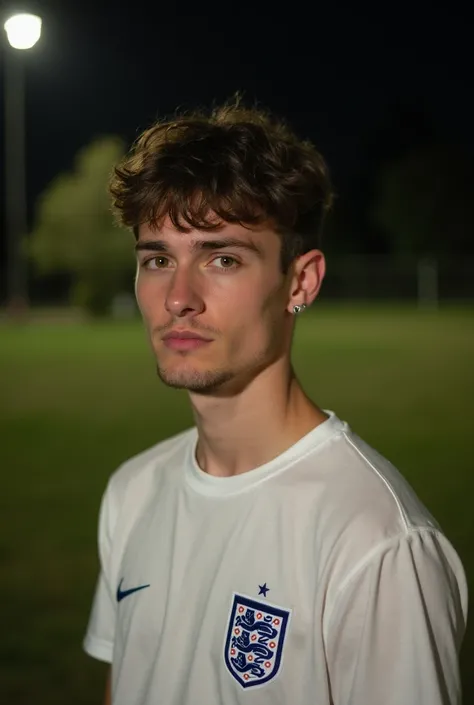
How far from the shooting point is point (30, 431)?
9758 mm

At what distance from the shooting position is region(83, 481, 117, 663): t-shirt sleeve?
2.29 meters

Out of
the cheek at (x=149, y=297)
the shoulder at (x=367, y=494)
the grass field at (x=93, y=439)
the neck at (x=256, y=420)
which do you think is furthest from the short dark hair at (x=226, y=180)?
the grass field at (x=93, y=439)

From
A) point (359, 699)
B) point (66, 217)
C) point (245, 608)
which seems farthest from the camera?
point (66, 217)

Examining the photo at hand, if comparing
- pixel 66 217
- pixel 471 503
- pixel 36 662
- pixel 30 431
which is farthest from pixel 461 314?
pixel 36 662

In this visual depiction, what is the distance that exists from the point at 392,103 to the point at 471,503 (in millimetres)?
46845

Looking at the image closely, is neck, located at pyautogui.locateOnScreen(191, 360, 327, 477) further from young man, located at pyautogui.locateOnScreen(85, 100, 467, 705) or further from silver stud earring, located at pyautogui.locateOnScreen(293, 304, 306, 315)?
silver stud earring, located at pyautogui.locateOnScreen(293, 304, 306, 315)

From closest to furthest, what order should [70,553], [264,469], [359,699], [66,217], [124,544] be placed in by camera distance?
[359,699] < [264,469] < [124,544] < [70,553] < [66,217]

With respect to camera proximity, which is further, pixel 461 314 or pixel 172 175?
pixel 461 314

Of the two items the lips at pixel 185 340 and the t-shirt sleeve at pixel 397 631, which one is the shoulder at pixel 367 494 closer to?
the t-shirt sleeve at pixel 397 631

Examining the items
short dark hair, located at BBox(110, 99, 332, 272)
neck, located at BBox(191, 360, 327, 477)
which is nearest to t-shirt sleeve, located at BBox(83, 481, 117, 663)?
neck, located at BBox(191, 360, 327, 477)

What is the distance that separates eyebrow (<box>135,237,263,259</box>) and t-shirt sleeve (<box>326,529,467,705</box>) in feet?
2.16

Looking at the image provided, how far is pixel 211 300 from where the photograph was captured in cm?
198

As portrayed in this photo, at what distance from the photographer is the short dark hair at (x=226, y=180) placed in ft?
6.47

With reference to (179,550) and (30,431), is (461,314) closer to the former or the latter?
(30,431)
